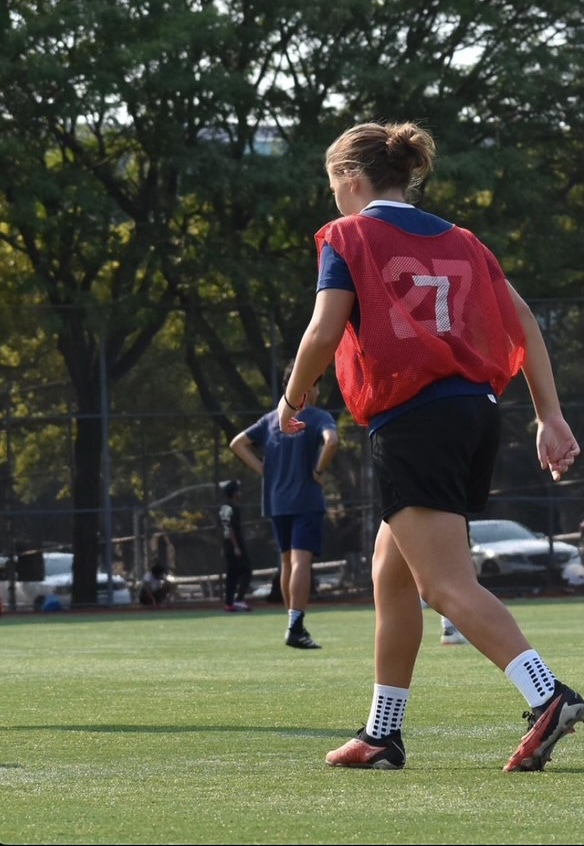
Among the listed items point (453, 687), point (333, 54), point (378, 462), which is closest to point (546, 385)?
point (378, 462)

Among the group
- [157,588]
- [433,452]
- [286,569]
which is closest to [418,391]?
[433,452]

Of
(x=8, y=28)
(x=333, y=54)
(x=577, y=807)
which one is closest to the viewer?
(x=577, y=807)

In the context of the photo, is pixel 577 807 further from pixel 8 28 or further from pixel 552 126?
pixel 552 126

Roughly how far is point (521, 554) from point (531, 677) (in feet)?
68.0

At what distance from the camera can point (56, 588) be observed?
24.5 m

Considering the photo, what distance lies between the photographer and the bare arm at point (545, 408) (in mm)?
5230

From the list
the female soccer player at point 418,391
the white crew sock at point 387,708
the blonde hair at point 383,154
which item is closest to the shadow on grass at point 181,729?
the white crew sock at point 387,708

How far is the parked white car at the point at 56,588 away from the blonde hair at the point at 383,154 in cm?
1955

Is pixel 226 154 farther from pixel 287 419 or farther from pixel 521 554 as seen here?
pixel 287 419

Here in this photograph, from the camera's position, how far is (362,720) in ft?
22.4

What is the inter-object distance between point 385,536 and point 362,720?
5.37ft

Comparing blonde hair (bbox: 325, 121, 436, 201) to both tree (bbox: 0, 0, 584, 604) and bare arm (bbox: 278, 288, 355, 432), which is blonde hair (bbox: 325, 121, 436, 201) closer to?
bare arm (bbox: 278, 288, 355, 432)

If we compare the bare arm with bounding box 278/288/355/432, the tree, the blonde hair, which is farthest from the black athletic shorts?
the tree

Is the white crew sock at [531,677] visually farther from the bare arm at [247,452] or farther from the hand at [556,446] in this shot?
the bare arm at [247,452]
